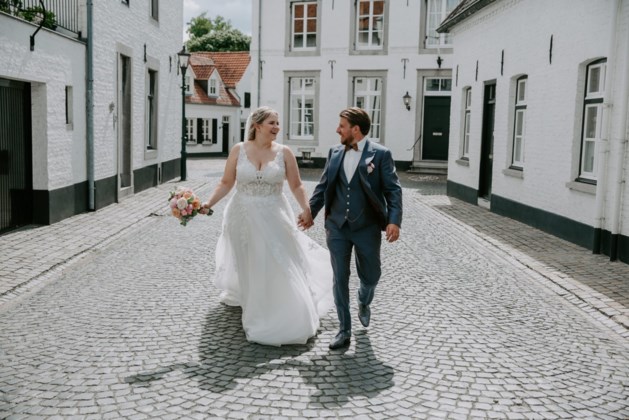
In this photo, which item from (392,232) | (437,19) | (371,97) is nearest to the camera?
(392,232)

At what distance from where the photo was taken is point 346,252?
17.4 ft

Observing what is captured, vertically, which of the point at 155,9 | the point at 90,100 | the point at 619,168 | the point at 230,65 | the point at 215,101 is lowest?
the point at 619,168

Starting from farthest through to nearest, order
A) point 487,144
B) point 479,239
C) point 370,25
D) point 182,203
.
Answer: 1. point 370,25
2. point 487,144
3. point 479,239
4. point 182,203

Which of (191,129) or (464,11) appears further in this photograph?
(191,129)

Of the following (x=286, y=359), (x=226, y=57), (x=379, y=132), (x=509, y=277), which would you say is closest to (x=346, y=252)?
(x=286, y=359)

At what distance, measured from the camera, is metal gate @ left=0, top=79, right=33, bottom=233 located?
33.3ft

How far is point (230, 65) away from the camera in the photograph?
1777 inches

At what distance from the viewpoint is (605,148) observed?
30.1ft

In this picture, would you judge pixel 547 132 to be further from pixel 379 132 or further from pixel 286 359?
pixel 379 132

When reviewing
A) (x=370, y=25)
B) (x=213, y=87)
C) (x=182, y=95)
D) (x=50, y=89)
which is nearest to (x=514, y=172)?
(x=50, y=89)

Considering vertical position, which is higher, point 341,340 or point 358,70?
point 358,70

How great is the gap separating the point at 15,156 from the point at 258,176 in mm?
6444

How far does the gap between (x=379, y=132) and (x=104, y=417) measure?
2422 cm

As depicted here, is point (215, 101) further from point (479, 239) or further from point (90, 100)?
point (479, 239)
